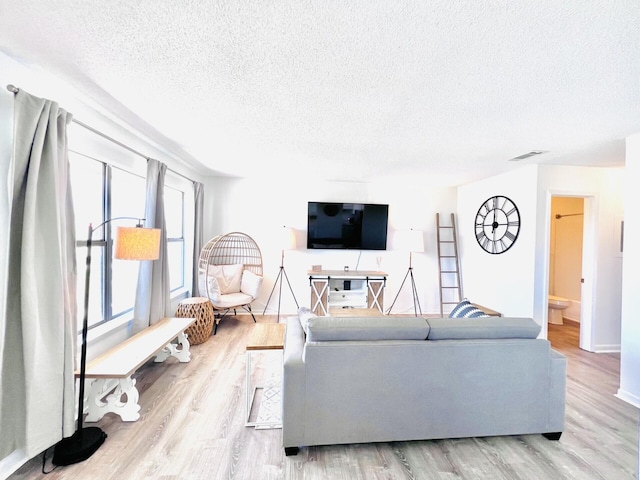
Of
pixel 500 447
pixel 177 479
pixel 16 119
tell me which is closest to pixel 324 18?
pixel 16 119

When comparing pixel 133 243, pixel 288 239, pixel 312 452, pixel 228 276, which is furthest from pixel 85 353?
pixel 288 239

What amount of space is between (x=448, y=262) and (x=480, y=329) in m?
3.70

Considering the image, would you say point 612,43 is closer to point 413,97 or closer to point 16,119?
point 413,97

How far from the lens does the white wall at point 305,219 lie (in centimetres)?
494

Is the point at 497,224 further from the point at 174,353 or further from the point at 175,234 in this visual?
the point at 175,234

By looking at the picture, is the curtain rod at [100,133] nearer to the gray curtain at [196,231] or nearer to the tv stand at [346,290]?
the gray curtain at [196,231]

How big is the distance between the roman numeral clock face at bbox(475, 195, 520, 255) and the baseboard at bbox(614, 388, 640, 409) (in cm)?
188

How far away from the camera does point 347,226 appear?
498 centimetres

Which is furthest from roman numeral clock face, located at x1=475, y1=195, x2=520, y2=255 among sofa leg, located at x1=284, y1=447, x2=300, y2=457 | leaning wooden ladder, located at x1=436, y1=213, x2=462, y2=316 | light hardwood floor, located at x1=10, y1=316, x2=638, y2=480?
sofa leg, located at x1=284, y1=447, x2=300, y2=457

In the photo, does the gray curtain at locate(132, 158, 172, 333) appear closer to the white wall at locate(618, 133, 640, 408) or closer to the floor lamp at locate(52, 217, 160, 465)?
the floor lamp at locate(52, 217, 160, 465)

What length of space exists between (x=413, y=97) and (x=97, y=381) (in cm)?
301

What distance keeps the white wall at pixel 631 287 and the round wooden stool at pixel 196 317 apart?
14.0 feet

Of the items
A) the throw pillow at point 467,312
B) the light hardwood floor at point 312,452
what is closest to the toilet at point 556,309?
the light hardwood floor at point 312,452

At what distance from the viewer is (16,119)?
1.55 m
